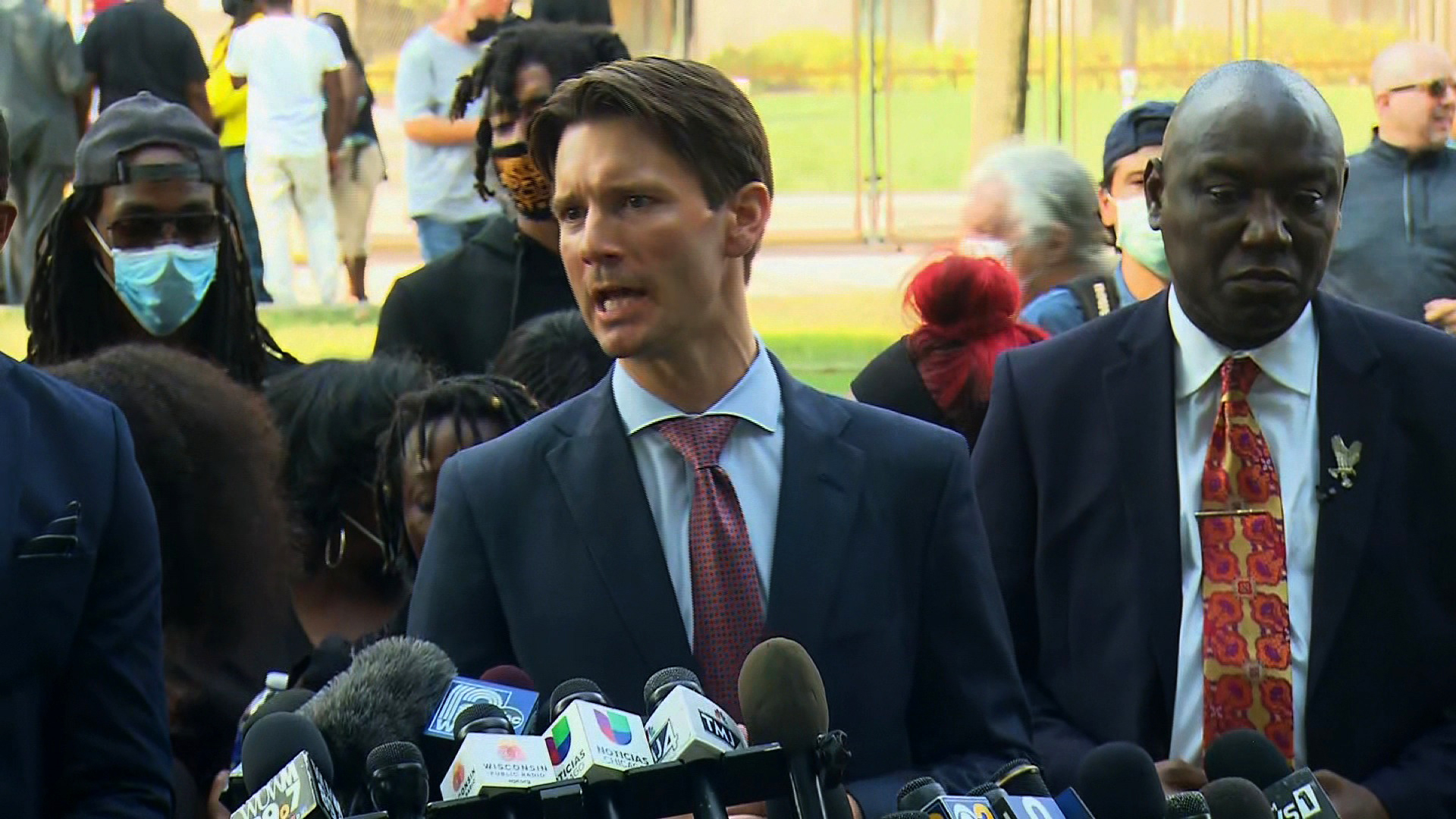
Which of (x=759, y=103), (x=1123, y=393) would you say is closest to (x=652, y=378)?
(x=1123, y=393)

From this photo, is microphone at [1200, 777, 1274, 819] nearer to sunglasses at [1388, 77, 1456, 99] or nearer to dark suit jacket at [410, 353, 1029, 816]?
dark suit jacket at [410, 353, 1029, 816]

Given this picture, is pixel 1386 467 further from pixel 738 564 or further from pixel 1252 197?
pixel 738 564

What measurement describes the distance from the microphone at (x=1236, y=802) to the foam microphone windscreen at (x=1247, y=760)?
383 millimetres

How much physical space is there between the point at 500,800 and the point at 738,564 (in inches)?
45.1

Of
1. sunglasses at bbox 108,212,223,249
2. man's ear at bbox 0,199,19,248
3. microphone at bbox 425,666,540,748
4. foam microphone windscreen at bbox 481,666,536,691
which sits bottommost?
foam microphone windscreen at bbox 481,666,536,691

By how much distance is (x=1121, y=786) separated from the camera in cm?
278

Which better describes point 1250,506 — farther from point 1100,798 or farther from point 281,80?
point 281,80

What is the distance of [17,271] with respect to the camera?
12.4 meters

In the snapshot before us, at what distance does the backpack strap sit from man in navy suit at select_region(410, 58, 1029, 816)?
3428 mm

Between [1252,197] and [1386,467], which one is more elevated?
[1252,197]

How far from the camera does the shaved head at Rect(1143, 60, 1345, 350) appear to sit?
390 cm

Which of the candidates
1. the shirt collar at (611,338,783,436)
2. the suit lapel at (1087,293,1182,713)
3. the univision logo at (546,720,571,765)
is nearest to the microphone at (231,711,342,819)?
the univision logo at (546,720,571,765)

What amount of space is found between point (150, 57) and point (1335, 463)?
8.97m

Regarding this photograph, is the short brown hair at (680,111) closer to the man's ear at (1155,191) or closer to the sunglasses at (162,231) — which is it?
the man's ear at (1155,191)
